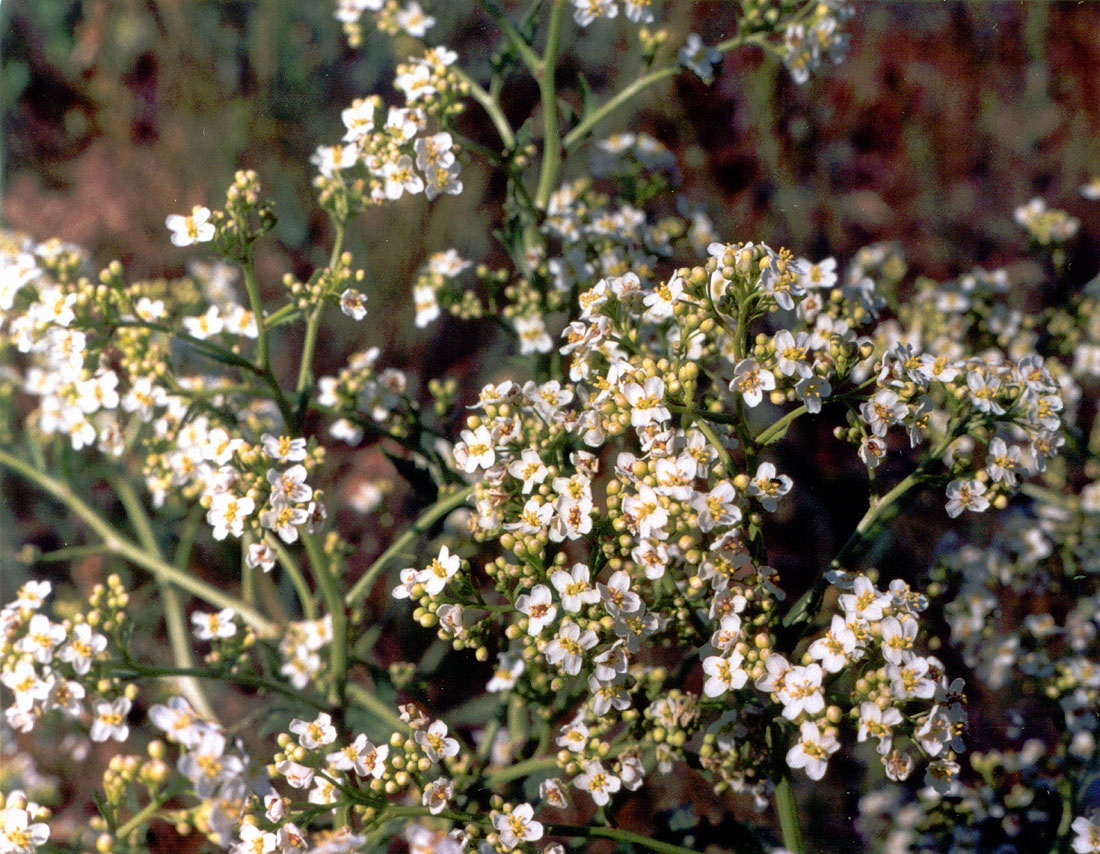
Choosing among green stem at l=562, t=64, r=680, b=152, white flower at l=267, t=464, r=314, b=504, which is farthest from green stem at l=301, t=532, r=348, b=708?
green stem at l=562, t=64, r=680, b=152

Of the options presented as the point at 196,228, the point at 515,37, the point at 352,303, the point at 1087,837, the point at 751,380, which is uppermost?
the point at 515,37

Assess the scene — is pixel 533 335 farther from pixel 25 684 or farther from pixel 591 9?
pixel 25 684

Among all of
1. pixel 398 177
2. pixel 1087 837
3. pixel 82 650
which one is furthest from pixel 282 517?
pixel 1087 837

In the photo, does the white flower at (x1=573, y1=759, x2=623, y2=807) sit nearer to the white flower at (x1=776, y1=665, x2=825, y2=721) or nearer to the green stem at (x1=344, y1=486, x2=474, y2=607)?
the white flower at (x1=776, y1=665, x2=825, y2=721)

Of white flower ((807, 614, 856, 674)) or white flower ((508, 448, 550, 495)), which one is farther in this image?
white flower ((508, 448, 550, 495))

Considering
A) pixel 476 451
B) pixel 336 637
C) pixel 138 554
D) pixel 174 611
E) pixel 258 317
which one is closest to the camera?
pixel 476 451
